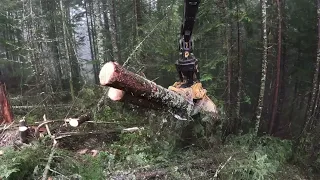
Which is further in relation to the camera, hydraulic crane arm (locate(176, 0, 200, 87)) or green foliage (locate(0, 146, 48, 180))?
hydraulic crane arm (locate(176, 0, 200, 87))

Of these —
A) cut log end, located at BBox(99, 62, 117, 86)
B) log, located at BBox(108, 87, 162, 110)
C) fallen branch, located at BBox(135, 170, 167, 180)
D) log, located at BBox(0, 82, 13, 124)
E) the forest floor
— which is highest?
cut log end, located at BBox(99, 62, 117, 86)

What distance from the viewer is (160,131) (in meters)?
6.55

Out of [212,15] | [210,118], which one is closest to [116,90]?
[210,118]

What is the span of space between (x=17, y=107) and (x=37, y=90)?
138cm

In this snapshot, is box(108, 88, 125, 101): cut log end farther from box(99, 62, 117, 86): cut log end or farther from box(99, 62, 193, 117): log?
box(99, 62, 117, 86): cut log end

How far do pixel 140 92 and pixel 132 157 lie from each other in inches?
76.8

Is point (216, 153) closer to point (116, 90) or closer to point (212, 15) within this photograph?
point (116, 90)

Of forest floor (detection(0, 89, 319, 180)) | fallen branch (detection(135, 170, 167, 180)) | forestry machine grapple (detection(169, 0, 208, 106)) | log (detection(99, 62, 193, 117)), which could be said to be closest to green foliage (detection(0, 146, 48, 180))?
forest floor (detection(0, 89, 319, 180))

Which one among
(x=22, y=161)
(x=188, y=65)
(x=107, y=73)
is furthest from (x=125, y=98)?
(x=22, y=161)

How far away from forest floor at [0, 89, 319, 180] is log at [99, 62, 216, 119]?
23.4 inches

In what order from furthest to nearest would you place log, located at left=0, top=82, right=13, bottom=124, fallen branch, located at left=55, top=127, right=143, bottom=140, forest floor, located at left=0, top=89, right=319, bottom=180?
1. log, located at left=0, top=82, right=13, bottom=124
2. fallen branch, located at left=55, top=127, right=143, bottom=140
3. forest floor, located at left=0, top=89, right=319, bottom=180

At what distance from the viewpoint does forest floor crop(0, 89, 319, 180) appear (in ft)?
17.9

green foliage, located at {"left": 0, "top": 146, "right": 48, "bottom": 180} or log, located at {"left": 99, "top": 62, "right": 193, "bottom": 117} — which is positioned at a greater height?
log, located at {"left": 99, "top": 62, "right": 193, "bottom": 117}

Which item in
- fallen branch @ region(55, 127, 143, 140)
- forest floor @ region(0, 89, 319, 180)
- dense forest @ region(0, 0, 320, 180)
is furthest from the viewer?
fallen branch @ region(55, 127, 143, 140)
